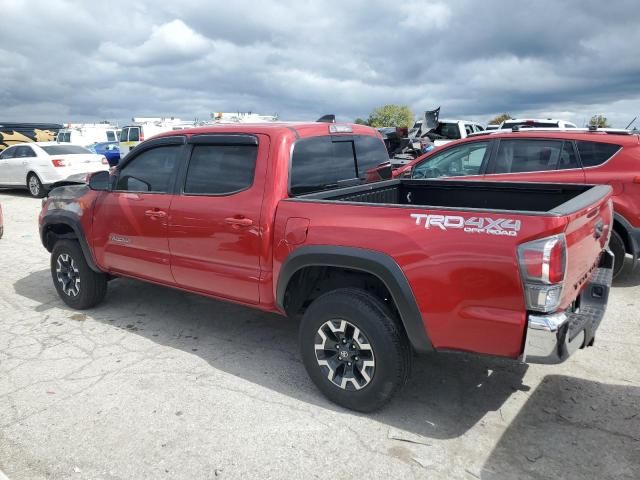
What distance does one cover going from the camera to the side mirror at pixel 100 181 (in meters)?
4.57

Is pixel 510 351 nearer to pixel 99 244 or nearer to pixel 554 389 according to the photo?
pixel 554 389

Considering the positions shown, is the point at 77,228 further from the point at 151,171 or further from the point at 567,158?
the point at 567,158

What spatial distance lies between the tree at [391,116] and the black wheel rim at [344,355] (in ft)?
108

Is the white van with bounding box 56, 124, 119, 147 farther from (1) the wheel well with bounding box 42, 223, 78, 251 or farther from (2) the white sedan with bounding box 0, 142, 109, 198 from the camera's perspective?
(1) the wheel well with bounding box 42, 223, 78, 251

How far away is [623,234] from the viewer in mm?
5195

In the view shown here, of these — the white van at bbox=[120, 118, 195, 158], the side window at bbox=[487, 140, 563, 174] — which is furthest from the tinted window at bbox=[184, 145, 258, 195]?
the white van at bbox=[120, 118, 195, 158]

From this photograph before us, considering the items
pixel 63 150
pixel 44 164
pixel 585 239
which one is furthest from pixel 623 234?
pixel 63 150

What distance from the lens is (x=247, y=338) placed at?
4379 millimetres

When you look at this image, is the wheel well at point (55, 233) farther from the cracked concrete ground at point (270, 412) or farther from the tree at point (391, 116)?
the tree at point (391, 116)

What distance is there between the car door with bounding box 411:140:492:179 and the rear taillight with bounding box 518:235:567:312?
382 cm

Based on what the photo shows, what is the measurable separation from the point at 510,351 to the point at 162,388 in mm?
2375

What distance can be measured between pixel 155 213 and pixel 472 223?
2675 mm

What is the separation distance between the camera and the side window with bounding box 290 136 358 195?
3.60 m

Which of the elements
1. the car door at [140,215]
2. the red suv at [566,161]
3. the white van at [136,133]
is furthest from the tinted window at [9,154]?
the red suv at [566,161]
